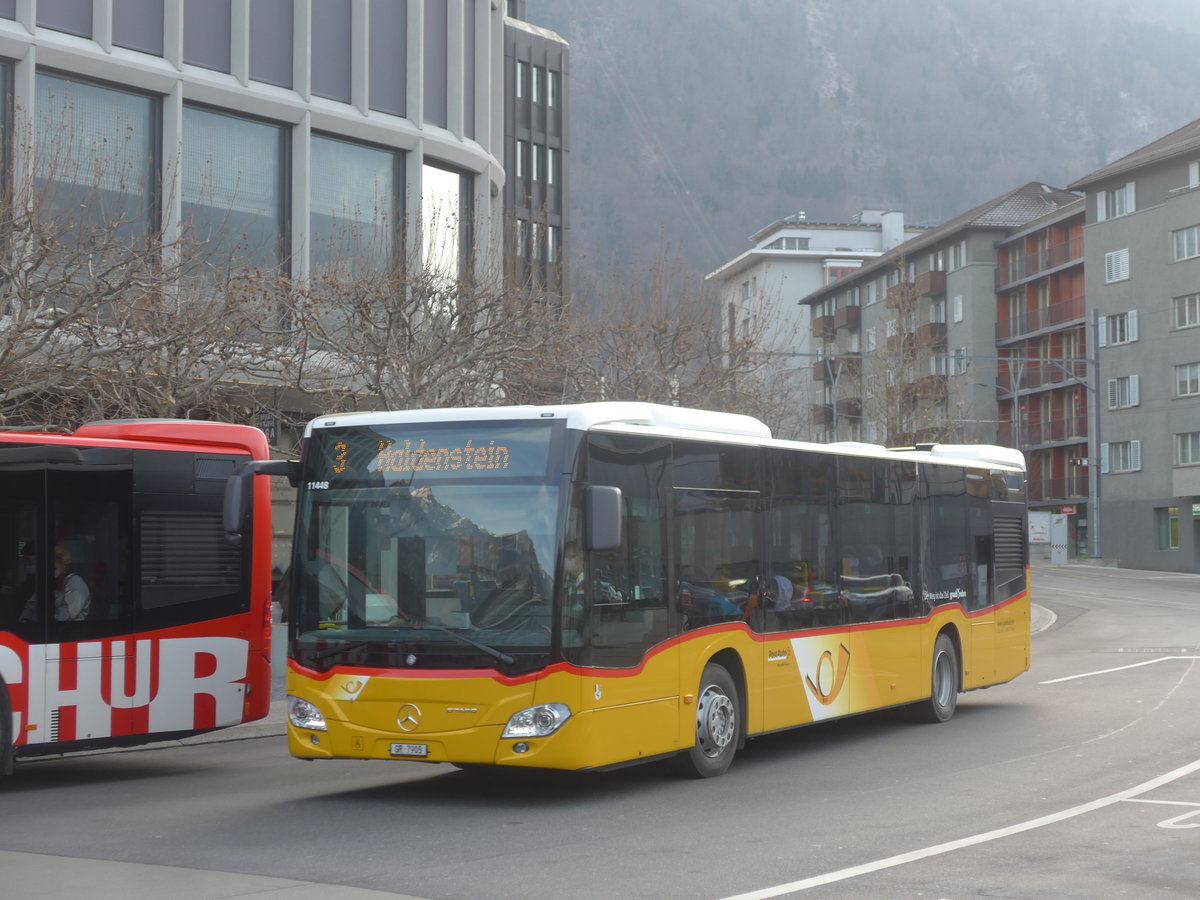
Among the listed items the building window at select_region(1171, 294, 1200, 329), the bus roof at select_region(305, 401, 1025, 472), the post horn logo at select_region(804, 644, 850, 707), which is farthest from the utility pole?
the bus roof at select_region(305, 401, 1025, 472)

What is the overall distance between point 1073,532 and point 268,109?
66082 millimetres

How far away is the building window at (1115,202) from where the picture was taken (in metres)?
73.7

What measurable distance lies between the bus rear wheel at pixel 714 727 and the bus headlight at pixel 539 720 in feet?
5.61

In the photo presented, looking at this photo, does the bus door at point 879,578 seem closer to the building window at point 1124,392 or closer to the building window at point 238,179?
the building window at point 238,179

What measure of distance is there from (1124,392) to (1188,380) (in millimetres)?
4070

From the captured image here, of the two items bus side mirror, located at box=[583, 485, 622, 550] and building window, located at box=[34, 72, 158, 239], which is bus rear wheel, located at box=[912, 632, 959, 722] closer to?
bus side mirror, located at box=[583, 485, 622, 550]

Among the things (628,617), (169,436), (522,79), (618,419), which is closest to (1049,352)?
(522,79)

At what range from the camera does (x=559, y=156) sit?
2741 inches

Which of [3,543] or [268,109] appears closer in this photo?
[3,543]

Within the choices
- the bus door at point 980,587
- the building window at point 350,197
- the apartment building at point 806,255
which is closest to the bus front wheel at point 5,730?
the bus door at point 980,587

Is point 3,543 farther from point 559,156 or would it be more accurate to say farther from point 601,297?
point 559,156

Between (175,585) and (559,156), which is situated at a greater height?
(559,156)

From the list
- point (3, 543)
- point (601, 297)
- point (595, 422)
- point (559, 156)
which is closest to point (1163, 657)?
point (601, 297)

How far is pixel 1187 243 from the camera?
6969 centimetres
